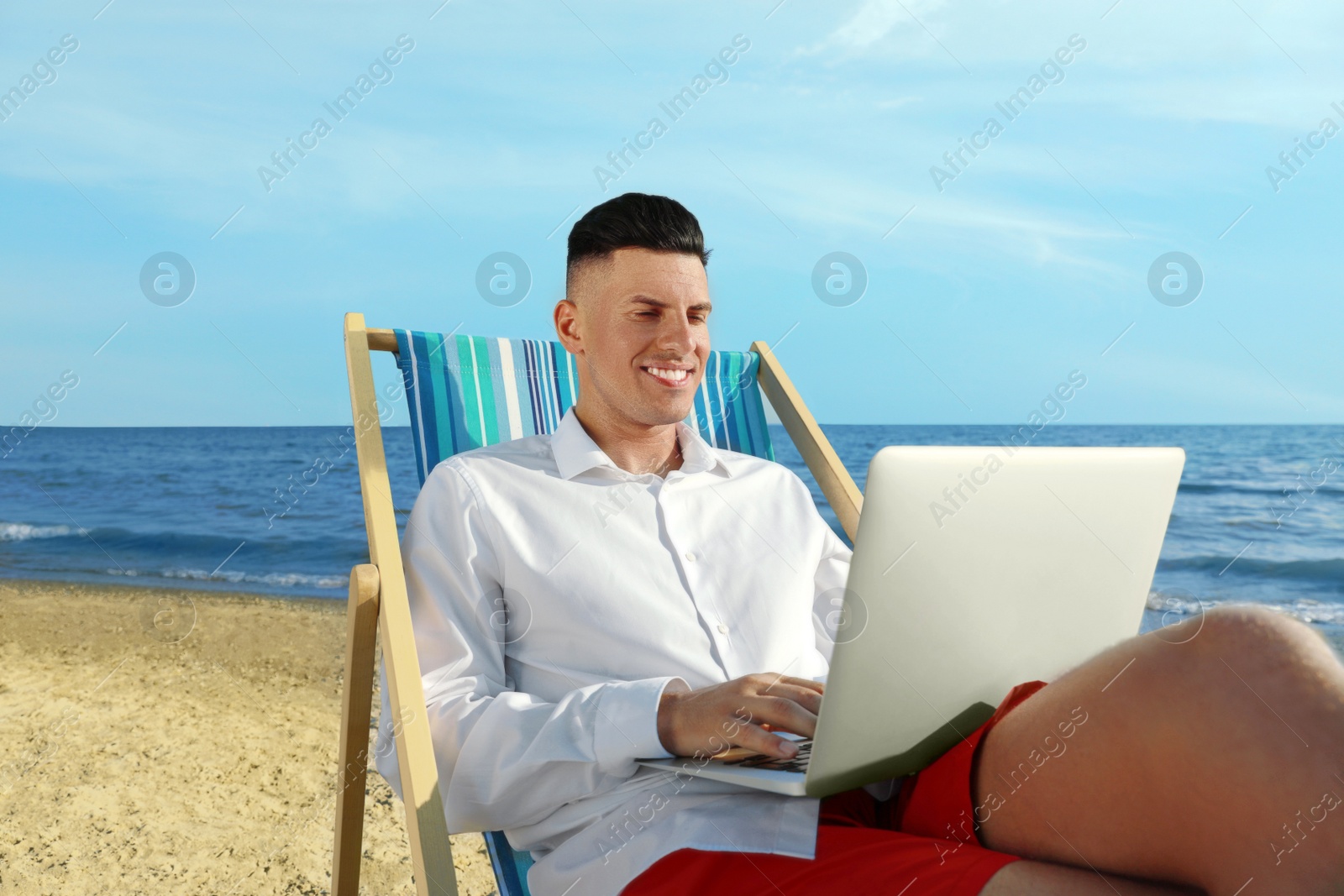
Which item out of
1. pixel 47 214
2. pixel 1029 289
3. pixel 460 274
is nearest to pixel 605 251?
pixel 460 274

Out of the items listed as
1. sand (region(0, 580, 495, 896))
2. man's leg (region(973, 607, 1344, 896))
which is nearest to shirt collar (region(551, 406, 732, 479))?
man's leg (region(973, 607, 1344, 896))

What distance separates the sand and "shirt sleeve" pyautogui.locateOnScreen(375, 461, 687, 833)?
1462 millimetres

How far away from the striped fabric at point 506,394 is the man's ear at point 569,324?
0.35m

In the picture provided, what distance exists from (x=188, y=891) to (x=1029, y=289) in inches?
977

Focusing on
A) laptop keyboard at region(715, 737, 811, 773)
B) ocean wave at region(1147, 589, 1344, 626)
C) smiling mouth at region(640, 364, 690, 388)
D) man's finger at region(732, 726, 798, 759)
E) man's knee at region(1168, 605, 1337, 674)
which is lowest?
ocean wave at region(1147, 589, 1344, 626)

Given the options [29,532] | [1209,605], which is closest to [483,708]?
[1209,605]

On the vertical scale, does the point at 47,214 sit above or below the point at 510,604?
above

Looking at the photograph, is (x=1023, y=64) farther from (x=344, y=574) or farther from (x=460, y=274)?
(x=460, y=274)

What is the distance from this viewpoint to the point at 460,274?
9.27 feet

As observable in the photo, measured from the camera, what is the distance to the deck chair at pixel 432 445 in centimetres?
146

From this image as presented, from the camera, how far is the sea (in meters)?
9.66

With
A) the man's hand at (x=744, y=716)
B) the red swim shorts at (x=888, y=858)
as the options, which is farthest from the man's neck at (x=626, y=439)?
the red swim shorts at (x=888, y=858)

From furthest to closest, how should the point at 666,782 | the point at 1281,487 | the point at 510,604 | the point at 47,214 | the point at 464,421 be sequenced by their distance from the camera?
the point at 47,214
the point at 1281,487
the point at 464,421
the point at 510,604
the point at 666,782

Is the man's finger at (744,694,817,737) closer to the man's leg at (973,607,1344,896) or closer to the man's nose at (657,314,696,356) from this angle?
the man's leg at (973,607,1344,896)
